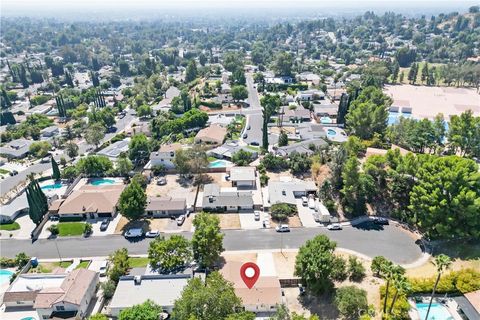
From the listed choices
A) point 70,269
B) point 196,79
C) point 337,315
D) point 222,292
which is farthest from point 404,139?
point 196,79

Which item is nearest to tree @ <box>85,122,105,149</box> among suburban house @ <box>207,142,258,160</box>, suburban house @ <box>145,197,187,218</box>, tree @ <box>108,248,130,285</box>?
suburban house @ <box>207,142,258,160</box>

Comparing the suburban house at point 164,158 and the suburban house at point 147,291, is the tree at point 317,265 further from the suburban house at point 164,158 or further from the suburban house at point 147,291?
the suburban house at point 164,158

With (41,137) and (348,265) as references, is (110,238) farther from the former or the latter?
(41,137)

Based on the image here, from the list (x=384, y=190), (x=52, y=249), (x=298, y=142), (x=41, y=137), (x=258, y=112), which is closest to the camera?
(x=52, y=249)

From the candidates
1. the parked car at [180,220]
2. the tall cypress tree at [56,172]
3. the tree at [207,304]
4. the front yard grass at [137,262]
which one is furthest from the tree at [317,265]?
the tall cypress tree at [56,172]

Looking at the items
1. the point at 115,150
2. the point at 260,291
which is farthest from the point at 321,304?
the point at 115,150

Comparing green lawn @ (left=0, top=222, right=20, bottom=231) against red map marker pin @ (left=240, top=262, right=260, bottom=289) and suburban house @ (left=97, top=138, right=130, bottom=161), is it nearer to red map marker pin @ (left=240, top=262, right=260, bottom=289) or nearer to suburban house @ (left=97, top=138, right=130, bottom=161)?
suburban house @ (left=97, top=138, right=130, bottom=161)
